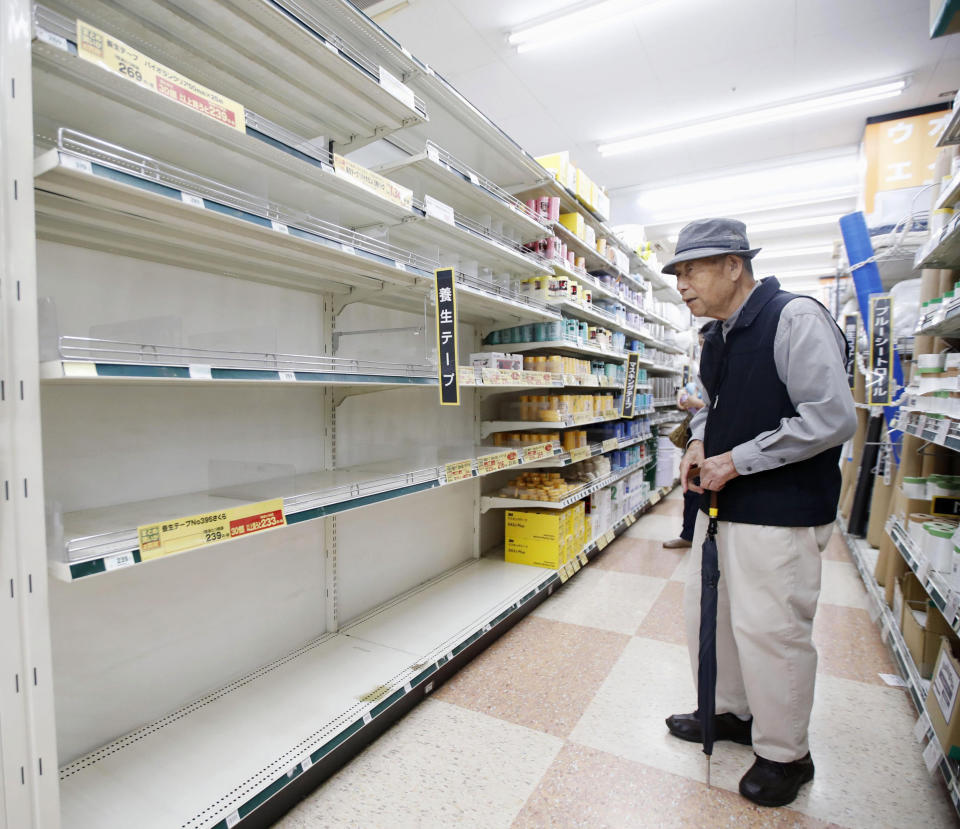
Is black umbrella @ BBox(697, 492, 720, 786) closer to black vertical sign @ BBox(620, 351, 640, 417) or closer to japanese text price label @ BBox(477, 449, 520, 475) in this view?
japanese text price label @ BBox(477, 449, 520, 475)

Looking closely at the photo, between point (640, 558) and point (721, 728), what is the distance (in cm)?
213

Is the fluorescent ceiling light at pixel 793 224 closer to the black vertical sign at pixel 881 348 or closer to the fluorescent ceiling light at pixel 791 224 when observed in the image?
the fluorescent ceiling light at pixel 791 224

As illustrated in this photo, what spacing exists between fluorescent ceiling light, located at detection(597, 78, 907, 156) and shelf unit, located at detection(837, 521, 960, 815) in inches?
165

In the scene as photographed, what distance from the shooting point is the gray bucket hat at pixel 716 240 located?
5.45 feet

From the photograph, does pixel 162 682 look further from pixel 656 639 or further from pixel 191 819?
pixel 656 639

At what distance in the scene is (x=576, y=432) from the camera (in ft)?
12.3

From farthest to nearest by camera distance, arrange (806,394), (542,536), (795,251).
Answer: (795,251)
(542,536)
(806,394)

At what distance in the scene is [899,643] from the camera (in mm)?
2260

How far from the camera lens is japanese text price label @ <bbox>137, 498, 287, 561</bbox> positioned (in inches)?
48.5

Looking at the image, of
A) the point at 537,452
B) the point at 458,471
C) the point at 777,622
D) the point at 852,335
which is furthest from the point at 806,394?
the point at 852,335

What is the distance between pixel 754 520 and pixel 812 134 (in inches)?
240

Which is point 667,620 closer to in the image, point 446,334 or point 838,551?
point 446,334

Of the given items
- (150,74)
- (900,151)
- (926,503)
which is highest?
(900,151)

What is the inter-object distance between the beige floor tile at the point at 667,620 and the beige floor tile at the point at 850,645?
62 centimetres
